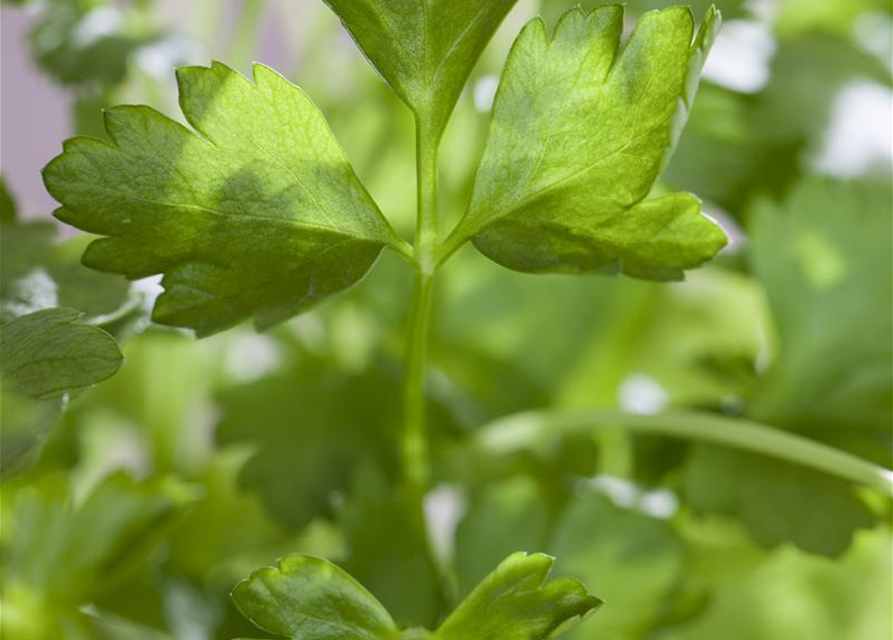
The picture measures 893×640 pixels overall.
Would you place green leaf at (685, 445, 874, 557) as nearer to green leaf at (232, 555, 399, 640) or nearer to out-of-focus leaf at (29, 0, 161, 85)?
green leaf at (232, 555, 399, 640)

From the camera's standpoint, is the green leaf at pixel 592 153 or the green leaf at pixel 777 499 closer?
the green leaf at pixel 592 153

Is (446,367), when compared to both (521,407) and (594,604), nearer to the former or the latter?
(521,407)

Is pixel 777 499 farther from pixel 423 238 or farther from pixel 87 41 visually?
pixel 87 41

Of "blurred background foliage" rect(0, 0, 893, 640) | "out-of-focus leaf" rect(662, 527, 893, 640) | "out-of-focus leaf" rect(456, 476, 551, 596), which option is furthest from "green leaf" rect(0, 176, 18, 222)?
"out-of-focus leaf" rect(662, 527, 893, 640)

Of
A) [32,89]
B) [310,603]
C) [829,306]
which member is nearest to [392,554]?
[310,603]

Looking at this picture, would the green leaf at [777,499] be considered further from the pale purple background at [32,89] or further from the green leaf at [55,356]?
the pale purple background at [32,89]

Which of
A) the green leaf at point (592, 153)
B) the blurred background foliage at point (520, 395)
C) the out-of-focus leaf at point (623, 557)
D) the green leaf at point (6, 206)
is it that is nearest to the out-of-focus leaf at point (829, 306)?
the blurred background foliage at point (520, 395)

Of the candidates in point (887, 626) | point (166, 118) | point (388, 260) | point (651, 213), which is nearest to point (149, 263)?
point (166, 118)
